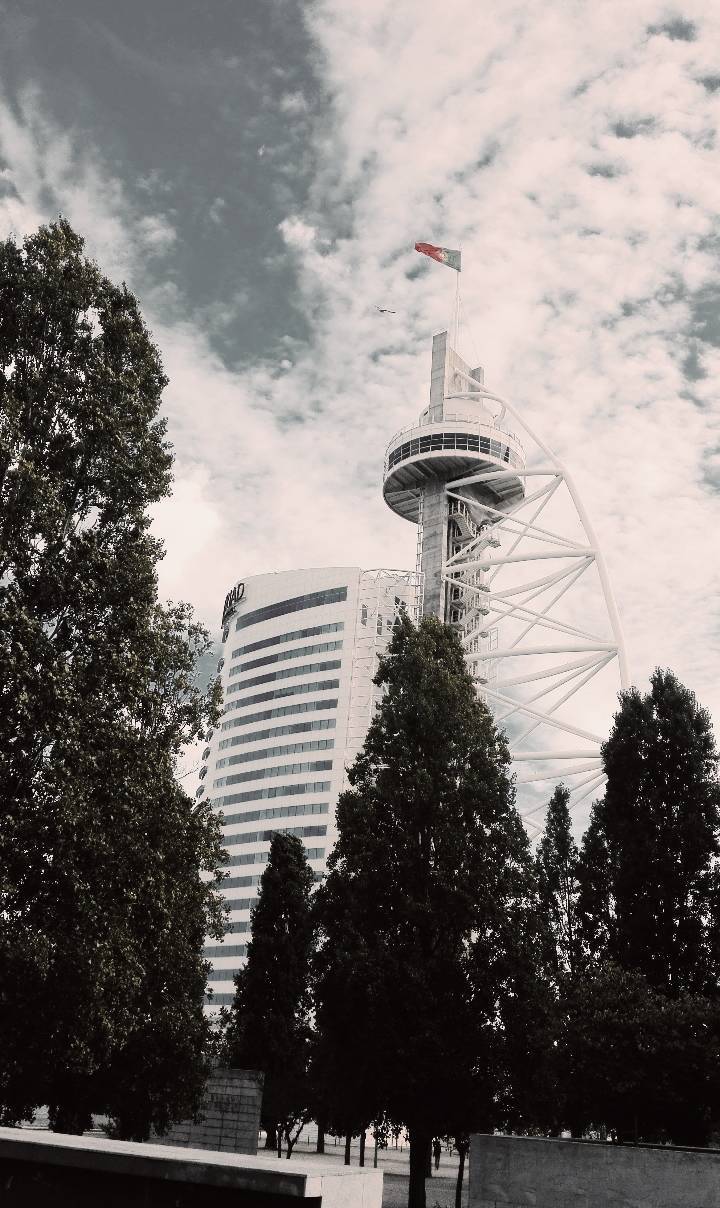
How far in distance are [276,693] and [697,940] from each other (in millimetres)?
138066

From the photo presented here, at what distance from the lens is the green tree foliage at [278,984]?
4931 centimetres

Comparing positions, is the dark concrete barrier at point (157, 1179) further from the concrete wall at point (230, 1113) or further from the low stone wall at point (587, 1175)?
the concrete wall at point (230, 1113)

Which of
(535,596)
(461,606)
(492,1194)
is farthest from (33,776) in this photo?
(461,606)

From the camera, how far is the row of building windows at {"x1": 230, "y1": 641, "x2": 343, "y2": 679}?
511 ft

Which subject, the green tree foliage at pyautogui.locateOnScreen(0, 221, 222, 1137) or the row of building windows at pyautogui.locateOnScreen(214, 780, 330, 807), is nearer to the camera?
the green tree foliage at pyautogui.locateOnScreen(0, 221, 222, 1137)

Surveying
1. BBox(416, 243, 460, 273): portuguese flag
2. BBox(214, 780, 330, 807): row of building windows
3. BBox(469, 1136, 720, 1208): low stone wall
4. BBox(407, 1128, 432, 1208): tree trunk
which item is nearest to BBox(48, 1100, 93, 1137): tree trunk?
BBox(407, 1128, 432, 1208): tree trunk

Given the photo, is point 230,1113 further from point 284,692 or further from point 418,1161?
point 284,692

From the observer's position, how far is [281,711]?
15888 cm

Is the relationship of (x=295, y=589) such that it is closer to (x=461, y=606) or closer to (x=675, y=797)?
(x=461, y=606)

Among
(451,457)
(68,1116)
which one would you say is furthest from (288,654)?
(68,1116)

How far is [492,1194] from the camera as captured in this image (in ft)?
63.7

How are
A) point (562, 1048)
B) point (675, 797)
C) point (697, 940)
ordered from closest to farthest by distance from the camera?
point (562, 1048) → point (697, 940) → point (675, 797)

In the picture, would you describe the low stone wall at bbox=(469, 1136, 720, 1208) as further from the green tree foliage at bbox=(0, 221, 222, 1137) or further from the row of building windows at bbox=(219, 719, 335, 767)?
the row of building windows at bbox=(219, 719, 335, 767)

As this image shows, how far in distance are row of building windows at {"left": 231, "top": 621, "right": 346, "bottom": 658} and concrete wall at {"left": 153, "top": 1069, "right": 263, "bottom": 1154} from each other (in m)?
127
